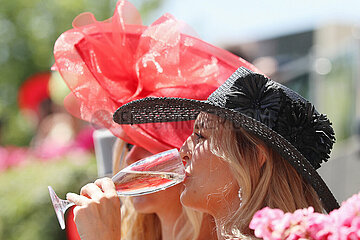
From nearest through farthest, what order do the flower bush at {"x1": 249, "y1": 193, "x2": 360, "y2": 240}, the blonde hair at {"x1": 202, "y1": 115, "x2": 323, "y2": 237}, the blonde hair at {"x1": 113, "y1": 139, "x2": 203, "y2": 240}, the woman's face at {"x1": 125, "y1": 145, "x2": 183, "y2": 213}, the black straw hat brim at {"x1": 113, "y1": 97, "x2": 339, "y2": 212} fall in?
the flower bush at {"x1": 249, "y1": 193, "x2": 360, "y2": 240} → the black straw hat brim at {"x1": 113, "y1": 97, "x2": 339, "y2": 212} → the blonde hair at {"x1": 202, "y1": 115, "x2": 323, "y2": 237} → the woman's face at {"x1": 125, "y1": 145, "x2": 183, "y2": 213} → the blonde hair at {"x1": 113, "y1": 139, "x2": 203, "y2": 240}

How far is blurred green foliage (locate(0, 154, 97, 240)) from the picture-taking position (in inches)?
183

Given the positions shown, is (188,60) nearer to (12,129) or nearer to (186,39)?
(186,39)

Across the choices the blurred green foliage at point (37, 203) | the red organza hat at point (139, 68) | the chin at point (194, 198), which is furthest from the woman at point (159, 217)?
the blurred green foliage at point (37, 203)

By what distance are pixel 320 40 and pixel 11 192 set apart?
6812 millimetres

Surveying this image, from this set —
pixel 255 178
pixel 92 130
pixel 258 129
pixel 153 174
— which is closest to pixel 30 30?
pixel 92 130

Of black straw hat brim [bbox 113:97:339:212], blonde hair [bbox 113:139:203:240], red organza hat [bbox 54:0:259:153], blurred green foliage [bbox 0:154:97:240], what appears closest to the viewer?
black straw hat brim [bbox 113:97:339:212]

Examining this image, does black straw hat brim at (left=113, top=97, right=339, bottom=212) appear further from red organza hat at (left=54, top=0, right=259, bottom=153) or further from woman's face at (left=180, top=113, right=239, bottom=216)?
red organza hat at (left=54, top=0, right=259, bottom=153)

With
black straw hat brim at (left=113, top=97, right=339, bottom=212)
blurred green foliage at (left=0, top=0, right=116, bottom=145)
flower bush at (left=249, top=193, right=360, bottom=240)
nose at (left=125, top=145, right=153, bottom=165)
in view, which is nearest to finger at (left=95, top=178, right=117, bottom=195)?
black straw hat brim at (left=113, top=97, right=339, bottom=212)

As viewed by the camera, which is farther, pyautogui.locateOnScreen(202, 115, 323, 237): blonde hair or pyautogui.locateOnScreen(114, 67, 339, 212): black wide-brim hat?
pyautogui.locateOnScreen(202, 115, 323, 237): blonde hair

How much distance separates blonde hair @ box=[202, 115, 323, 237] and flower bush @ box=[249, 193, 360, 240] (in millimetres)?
536

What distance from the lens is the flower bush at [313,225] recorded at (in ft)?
3.53

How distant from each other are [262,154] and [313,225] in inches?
25.0

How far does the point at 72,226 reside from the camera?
3.24 metres

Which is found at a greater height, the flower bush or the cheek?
the flower bush
